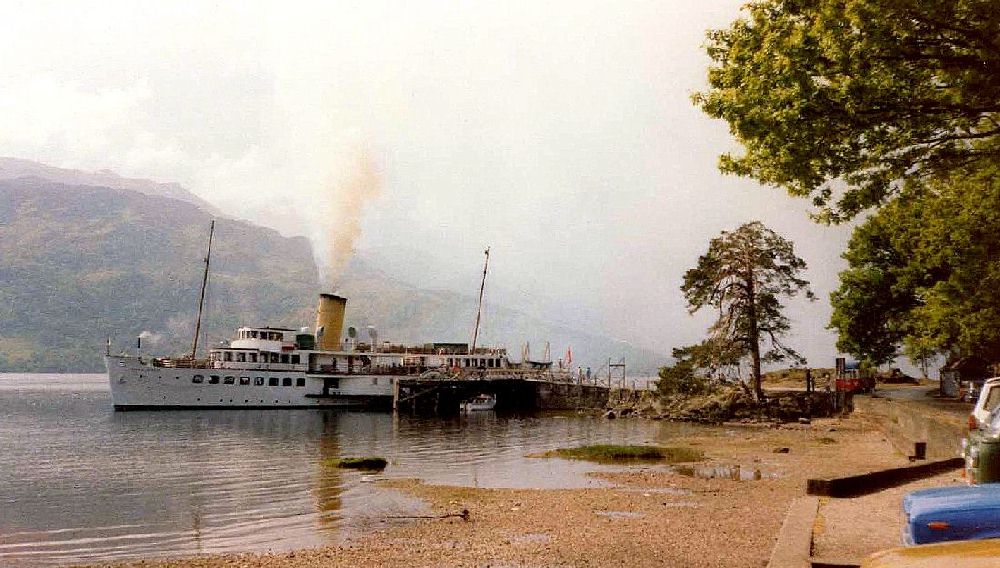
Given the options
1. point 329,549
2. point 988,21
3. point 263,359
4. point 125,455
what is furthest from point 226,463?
point 263,359

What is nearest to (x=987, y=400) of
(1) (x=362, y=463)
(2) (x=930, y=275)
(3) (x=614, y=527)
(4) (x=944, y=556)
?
(3) (x=614, y=527)

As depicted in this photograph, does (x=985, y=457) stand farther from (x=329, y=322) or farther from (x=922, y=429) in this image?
(x=329, y=322)

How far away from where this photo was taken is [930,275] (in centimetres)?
4638

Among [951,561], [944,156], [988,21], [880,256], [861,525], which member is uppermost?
[880,256]

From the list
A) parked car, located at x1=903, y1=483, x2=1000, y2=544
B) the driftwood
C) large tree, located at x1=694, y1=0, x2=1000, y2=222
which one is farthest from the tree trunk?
parked car, located at x1=903, y1=483, x2=1000, y2=544

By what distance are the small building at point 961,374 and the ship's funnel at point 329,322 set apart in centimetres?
5524

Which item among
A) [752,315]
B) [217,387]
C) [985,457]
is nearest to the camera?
[985,457]

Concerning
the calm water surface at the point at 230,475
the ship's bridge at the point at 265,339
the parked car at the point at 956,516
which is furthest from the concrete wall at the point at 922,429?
the ship's bridge at the point at 265,339

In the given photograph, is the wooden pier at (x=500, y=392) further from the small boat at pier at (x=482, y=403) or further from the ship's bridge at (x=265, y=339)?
the ship's bridge at (x=265, y=339)

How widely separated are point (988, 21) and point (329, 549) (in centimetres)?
1621

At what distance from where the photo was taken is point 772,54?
1712 centimetres

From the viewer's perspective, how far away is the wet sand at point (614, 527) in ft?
40.3

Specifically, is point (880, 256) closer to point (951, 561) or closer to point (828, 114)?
point (828, 114)

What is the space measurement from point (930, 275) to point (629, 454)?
25093 mm
